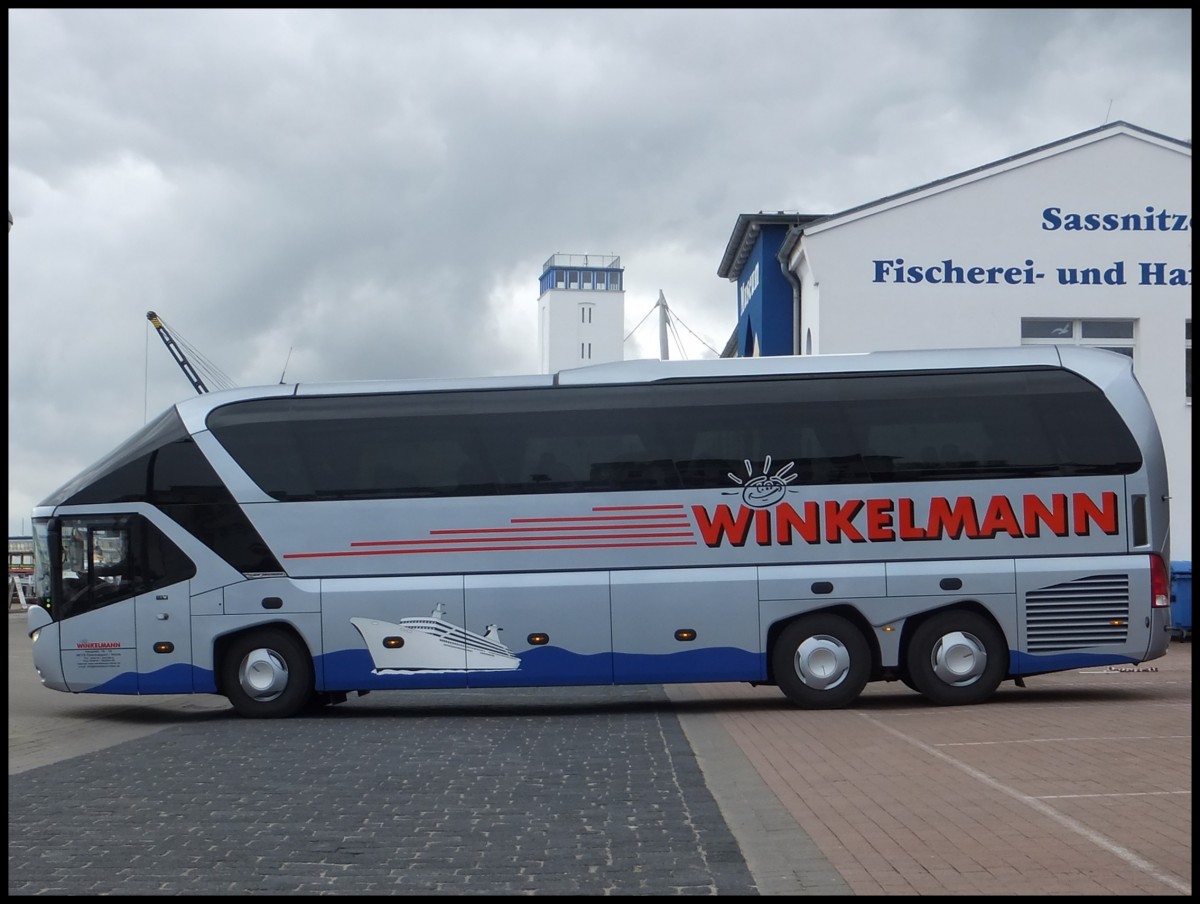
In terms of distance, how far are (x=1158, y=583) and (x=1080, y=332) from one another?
1377 centimetres

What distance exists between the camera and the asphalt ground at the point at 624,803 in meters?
7.03

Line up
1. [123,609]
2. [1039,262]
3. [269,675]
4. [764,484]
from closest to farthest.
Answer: [764,484], [269,675], [123,609], [1039,262]

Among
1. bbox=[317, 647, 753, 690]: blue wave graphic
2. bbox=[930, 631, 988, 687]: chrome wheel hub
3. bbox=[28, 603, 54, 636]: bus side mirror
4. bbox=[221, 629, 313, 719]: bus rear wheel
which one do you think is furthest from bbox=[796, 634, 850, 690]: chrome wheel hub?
bbox=[28, 603, 54, 636]: bus side mirror

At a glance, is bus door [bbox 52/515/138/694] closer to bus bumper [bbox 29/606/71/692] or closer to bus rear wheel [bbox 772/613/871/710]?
bus bumper [bbox 29/606/71/692]

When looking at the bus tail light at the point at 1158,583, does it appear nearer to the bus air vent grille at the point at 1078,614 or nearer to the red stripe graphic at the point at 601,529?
the bus air vent grille at the point at 1078,614

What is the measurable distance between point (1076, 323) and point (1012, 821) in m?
22.2

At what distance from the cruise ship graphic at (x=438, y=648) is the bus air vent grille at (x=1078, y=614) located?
564 centimetres

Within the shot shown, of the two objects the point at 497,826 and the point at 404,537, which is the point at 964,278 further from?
the point at 497,826

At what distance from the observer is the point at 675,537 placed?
16.5 meters

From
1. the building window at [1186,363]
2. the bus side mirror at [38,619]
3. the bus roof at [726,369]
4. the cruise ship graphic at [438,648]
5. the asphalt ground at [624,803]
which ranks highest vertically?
the building window at [1186,363]

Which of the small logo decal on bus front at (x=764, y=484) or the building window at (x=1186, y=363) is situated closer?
the small logo decal on bus front at (x=764, y=484)

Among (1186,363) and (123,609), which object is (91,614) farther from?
(1186,363)

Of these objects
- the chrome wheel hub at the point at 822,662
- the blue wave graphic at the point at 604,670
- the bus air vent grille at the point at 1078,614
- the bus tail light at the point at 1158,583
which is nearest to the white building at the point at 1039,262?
the bus tail light at the point at 1158,583

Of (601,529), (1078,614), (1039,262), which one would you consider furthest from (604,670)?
(1039,262)
